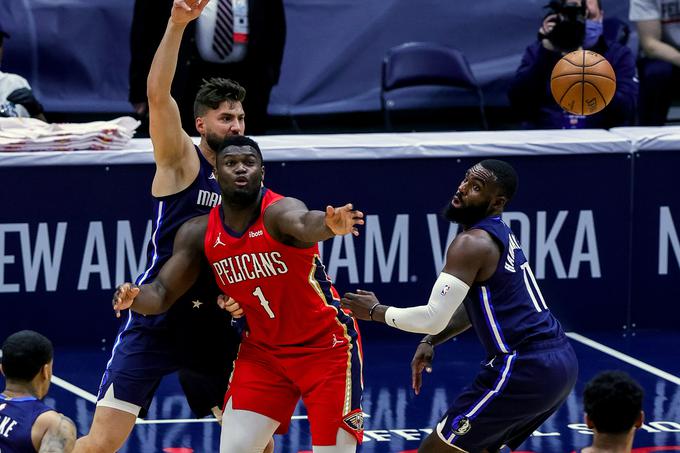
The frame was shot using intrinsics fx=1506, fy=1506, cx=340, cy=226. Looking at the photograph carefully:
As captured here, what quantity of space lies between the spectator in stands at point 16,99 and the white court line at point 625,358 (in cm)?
419

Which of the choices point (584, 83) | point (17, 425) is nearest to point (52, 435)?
point (17, 425)

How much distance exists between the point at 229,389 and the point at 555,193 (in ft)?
13.1

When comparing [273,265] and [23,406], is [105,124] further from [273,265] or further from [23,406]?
[23,406]

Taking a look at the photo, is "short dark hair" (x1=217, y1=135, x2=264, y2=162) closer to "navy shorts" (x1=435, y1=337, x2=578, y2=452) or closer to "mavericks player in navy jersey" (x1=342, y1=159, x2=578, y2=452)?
"mavericks player in navy jersey" (x1=342, y1=159, x2=578, y2=452)

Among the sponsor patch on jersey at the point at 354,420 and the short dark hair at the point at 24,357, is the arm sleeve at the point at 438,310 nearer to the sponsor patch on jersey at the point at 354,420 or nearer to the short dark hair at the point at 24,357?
the sponsor patch on jersey at the point at 354,420

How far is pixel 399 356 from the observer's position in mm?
10109

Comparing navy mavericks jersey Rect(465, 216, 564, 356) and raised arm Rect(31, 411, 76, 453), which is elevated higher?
navy mavericks jersey Rect(465, 216, 564, 356)

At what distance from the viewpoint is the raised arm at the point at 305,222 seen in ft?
19.9

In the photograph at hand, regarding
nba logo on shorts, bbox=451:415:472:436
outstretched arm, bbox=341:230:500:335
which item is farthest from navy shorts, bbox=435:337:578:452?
outstretched arm, bbox=341:230:500:335

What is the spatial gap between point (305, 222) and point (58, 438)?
1539 millimetres

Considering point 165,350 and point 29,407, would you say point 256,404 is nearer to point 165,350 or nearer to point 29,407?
point 165,350

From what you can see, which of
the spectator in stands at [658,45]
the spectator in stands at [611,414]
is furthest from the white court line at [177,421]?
the spectator in stands at [658,45]

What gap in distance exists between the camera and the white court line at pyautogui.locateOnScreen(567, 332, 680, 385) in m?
9.60

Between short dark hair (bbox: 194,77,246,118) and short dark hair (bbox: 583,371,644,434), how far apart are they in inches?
114
